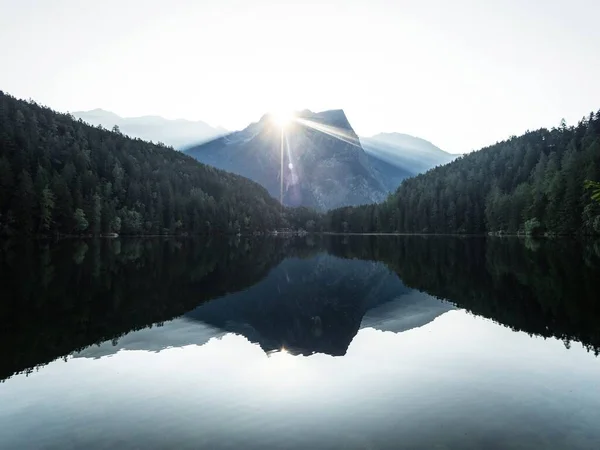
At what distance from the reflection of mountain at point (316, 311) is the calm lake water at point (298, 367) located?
189 mm

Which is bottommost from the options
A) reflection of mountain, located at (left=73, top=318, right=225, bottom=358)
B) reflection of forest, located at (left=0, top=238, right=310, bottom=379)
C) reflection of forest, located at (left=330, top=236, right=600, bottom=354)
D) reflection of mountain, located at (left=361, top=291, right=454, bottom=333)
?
reflection of mountain, located at (left=361, top=291, right=454, bottom=333)

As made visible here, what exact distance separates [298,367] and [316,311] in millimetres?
14972

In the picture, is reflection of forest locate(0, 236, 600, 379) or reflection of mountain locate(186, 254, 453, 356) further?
reflection of mountain locate(186, 254, 453, 356)

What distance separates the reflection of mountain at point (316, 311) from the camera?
26.3 m

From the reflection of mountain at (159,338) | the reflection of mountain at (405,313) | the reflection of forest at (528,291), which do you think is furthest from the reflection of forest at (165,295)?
the reflection of mountain at (405,313)

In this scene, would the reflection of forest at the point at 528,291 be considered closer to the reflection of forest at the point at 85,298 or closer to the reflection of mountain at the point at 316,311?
the reflection of mountain at the point at 316,311

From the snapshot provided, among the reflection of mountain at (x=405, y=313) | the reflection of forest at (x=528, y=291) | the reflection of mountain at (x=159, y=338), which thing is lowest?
the reflection of mountain at (x=405, y=313)

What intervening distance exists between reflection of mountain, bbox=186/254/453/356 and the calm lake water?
0.19 metres

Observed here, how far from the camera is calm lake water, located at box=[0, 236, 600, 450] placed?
1320cm

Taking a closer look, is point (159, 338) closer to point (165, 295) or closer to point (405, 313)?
point (165, 295)

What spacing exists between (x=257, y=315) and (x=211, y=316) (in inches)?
131

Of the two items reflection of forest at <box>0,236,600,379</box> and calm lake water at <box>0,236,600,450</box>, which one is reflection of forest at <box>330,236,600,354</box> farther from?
calm lake water at <box>0,236,600,450</box>

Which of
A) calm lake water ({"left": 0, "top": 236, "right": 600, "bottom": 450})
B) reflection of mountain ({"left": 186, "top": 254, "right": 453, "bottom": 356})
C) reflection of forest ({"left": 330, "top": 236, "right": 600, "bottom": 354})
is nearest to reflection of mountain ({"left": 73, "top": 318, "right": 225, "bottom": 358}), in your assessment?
calm lake water ({"left": 0, "top": 236, "right": 600, "bottom": 450})

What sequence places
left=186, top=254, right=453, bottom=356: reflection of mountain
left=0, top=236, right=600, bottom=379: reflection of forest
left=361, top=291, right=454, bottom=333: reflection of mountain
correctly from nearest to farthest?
left=0, top=236, right=600, bottom=379: reflection of forest, left=186, top=254, right=453, bottom=356: reflection of mountain, left=361, top=291, right=454, bottom=333: reflection of mountain
